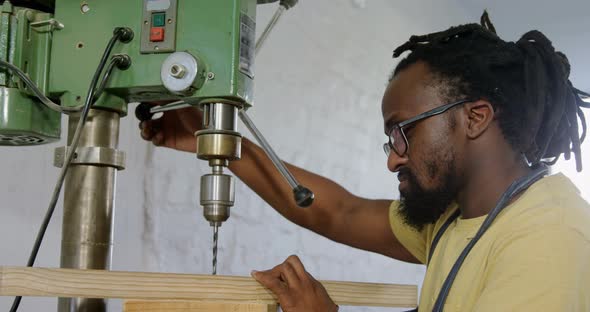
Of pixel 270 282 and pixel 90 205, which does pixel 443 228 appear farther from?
pixel 90 205

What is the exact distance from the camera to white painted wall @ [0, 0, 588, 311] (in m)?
1.42

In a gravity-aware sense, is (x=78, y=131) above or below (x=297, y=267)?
above

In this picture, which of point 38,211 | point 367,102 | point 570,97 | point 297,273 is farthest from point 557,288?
point 367,102

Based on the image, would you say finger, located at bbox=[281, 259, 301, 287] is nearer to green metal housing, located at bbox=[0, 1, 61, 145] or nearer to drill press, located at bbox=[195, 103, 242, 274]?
drill press, located at bbox=[195, 103, 242, 274]

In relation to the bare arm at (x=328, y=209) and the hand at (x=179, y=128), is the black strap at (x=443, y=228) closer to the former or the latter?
the bare arm at (x=328, y=209)

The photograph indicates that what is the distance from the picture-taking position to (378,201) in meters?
1.66

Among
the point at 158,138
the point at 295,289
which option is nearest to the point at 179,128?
the point at 158,138

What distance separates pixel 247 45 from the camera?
3.10 ft

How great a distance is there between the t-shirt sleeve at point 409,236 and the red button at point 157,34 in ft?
2.57

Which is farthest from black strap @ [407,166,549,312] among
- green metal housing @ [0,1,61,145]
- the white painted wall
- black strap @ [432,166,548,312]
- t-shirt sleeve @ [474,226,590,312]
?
the white painted wall

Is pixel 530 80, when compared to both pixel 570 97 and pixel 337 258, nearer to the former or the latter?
pixel 570 97

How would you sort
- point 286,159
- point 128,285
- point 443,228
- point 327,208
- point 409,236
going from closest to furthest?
point 128,285 → point 443,228 → point 409,236 → point 327,208 → point 286,159

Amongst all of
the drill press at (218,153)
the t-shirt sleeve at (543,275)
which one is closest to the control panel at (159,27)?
the drill press at (218,153)

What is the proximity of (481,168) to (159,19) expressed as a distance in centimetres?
65
